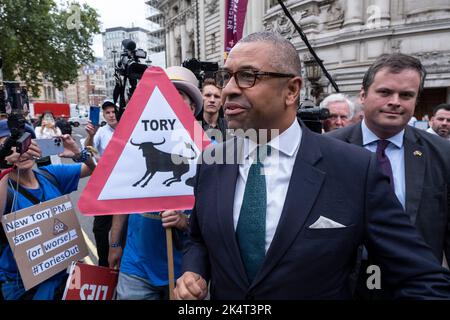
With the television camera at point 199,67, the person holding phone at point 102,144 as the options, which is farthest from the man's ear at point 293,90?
the television camera at point 199,67

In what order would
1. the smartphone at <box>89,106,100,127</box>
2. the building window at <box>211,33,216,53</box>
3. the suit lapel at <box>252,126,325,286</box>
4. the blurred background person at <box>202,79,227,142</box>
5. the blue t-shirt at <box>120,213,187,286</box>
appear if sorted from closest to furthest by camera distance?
the suit lapel at <box>252,126,325,286</box> < the blue t-shirt at <box>120,213,187,286</box> < the blurred background person at <box>202,79,227,142</box> < the smartphone at <box>89,106,100,127</box> < the building window at <box>211,33,216,53</box>

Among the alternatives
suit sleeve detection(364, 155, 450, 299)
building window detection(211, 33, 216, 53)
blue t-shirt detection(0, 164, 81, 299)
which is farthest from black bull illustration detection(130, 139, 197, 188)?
building window detection(211, 33, 216, 53)

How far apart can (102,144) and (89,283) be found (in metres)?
3.28

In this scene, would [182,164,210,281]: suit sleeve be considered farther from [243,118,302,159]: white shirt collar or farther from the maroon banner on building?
the maroon banner on building

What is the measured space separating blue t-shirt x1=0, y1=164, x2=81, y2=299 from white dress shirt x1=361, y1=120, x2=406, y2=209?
2.13 m

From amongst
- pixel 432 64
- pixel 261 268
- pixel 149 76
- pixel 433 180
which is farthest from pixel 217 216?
pixel 432 64

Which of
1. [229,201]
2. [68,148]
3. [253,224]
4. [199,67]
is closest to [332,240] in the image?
[253,224]

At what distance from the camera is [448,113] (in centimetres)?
499

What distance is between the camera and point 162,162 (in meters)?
2.04

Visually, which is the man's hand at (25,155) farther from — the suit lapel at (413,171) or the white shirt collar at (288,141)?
the suit lapel at (413,171)

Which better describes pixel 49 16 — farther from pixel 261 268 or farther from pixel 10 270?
pixel 261 268

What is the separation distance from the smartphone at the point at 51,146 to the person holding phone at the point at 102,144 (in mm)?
995

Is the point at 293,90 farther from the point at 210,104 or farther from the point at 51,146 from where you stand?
the point at 51,146

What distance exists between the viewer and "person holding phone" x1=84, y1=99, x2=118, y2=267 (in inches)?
171
